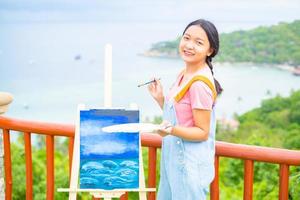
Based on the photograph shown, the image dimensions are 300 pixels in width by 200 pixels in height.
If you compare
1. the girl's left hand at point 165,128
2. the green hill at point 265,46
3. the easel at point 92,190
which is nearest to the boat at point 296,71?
the green hill at point 265,46

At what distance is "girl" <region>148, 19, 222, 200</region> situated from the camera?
1.86 metres

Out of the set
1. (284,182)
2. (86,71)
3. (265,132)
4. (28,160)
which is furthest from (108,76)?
(86,71)

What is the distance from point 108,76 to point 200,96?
0.52 m

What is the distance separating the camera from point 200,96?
73.0 inches

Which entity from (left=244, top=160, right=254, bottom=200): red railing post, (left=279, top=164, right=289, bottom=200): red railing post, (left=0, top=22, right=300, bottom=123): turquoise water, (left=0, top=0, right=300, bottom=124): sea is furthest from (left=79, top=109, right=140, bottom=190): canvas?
(left=0, top=0, right=300, bottom=124): sea

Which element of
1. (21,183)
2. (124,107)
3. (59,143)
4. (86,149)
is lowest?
(59,143)

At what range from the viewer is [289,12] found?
1693 inches

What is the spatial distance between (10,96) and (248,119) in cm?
2523

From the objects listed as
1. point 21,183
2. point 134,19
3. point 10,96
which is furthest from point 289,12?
point 10,96

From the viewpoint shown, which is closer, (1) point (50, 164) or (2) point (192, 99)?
(2) point (192, 99)

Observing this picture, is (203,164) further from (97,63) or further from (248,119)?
(97,63)

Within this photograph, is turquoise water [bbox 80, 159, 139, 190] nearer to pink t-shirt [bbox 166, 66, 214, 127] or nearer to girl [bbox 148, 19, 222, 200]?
girl [bbox 148, 19, 222, 200]

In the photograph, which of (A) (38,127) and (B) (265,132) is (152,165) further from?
(B) (265,132)

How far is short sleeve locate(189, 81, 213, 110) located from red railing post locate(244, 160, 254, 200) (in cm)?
46
